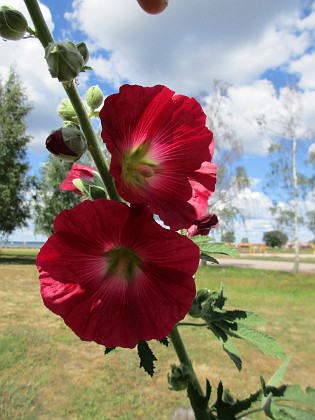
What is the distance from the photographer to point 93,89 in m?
1.06

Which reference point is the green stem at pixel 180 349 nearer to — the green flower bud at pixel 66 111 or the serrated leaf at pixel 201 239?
the serrated leaf at pixel 201 239

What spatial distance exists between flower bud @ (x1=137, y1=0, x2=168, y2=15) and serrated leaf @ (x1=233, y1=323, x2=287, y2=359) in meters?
0.95

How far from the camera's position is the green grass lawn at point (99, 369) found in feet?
18.1

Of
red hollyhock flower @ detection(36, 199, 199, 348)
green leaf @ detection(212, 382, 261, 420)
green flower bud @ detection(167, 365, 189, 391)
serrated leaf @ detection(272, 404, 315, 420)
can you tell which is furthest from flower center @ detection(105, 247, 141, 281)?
serrated leaf @ detection(272, 404, 315, 420)

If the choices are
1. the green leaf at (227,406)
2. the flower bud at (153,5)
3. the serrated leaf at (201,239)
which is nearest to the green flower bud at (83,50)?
the flower bud at (153,5)

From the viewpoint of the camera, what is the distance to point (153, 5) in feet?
2.58

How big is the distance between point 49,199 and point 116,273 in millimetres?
28094

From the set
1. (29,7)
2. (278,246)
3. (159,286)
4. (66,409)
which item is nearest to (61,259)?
(159,286)

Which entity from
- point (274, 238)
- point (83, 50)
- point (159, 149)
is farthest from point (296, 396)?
point (274, 238)

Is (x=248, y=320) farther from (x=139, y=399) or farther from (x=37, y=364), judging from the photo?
(x=37, y=364)

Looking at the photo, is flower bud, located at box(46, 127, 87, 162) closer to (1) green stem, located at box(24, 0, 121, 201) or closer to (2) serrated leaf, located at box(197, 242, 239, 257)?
(1) green stem, located at box(24, 0, 121, 201)

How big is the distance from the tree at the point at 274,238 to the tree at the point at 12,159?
55.3 metres

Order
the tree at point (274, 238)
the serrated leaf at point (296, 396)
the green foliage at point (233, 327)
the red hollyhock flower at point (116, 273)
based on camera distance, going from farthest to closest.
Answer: the tree at point (274, 238), the serrated leaf at point (296, 396), the green foliage at point (233, 327), the red hollyhock flower at point (116, 273)

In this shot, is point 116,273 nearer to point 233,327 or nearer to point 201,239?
point 201,239
